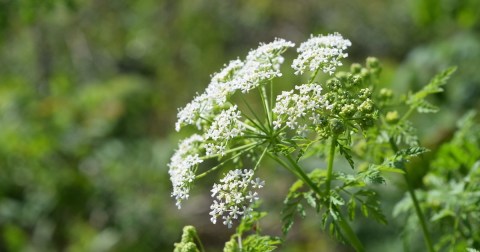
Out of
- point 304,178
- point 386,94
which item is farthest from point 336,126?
point 386,94

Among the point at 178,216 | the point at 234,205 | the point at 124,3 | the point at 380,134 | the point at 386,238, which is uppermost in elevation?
the point at 124,3

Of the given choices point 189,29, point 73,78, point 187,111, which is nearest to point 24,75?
point 73,78

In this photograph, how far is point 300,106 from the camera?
2.18 meters

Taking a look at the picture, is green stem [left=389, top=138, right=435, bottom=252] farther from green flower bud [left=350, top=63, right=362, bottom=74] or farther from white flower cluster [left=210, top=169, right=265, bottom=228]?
white flower cluster [left=210, top=169, right=265, bottom=228]

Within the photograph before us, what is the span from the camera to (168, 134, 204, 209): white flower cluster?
7.66 feet

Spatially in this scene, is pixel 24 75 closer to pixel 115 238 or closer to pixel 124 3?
pixel 124 3

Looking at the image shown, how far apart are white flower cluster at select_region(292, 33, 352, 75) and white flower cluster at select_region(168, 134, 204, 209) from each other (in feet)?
1.81

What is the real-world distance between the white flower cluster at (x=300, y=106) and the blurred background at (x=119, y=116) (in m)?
2.27

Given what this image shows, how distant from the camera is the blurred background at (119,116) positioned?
703 cm

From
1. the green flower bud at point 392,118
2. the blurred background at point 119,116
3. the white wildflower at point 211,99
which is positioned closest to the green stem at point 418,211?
the green flower bud at point 392,118

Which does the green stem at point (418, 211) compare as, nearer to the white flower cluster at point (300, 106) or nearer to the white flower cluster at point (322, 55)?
the white flower cluster at point (322, 55)

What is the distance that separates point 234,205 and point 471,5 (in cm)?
538

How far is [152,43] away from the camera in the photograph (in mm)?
13273

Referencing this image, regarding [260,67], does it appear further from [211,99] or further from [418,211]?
[418,211]
